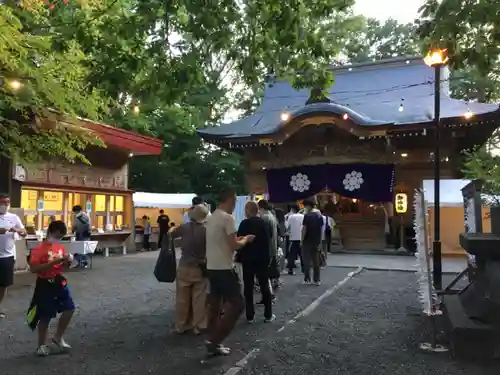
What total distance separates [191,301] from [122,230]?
12.5 m

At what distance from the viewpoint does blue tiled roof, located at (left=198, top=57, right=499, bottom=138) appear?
56.3ft

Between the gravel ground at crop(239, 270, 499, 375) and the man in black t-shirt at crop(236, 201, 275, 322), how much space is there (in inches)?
23.3

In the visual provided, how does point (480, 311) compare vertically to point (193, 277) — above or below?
below

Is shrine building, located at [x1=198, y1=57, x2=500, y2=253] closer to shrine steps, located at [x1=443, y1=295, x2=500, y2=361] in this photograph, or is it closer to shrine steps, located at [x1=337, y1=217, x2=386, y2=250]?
shrine steps, located at [x1=337, y1=217, x2=386, y2=250]

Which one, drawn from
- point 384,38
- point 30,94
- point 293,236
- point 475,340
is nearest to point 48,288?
point 30,94

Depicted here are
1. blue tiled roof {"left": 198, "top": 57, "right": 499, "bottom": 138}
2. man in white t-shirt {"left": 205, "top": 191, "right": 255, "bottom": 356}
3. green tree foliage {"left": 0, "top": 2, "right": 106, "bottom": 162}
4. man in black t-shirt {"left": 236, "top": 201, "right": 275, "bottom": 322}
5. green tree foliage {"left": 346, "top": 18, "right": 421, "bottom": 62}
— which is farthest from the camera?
green tree foliage {"left": 346, "top": 18, "right": 421, "bottom": 62}

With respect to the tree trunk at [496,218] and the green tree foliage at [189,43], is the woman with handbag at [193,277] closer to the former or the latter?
the green tree foliage at [189,43]

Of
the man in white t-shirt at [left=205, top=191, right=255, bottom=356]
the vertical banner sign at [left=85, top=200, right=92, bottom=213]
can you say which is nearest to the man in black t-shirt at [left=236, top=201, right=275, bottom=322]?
the man in white t-shirt at [left=205, top=191, right=255, bottom=356]

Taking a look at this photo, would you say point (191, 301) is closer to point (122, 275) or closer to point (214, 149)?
point (122, 275)

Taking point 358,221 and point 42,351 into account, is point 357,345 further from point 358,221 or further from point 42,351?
point 358,221

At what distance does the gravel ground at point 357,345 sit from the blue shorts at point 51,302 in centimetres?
204

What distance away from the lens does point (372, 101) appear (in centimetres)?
2033

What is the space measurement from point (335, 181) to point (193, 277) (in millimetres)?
12849

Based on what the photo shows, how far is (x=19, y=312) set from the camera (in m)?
7.24
